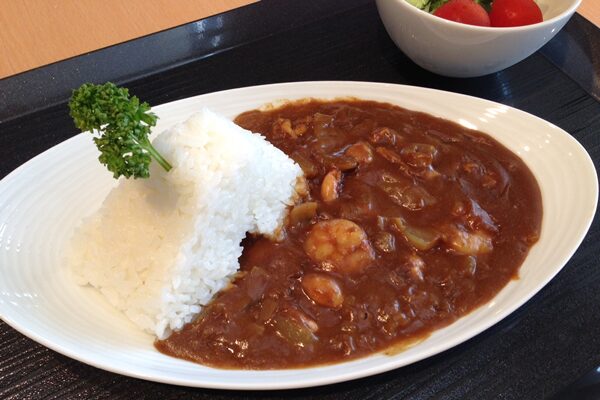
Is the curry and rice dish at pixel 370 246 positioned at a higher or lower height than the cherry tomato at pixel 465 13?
lower

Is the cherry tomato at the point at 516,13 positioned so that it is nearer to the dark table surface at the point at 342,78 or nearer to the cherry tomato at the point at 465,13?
the cherry tomato at the point at 465,13

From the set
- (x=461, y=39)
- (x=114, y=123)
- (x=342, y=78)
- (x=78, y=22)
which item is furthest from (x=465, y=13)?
(x=78, y=22)

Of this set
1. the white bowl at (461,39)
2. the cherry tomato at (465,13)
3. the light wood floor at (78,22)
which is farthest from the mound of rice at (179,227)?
the light wood floor at (78,22)

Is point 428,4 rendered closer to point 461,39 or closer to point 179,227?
point 461,39

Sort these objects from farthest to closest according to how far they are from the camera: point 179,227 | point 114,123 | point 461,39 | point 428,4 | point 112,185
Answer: point 428,4 → point 461,39 → point 112,185 → point 179,227 → point 114,123

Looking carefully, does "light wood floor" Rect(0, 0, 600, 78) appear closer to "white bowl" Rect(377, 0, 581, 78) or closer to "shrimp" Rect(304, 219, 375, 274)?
"white bowl" Rect(377, 0, 581, 78)

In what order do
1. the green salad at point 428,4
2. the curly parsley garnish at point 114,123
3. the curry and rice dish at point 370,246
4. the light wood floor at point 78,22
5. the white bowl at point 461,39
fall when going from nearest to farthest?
the curly parsley garnish at point 114,123, the curry and rice dish at point 370,246, the white bowl at point 461,39, the green salad at point 428,4, the light wood floor at point 78,22
